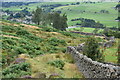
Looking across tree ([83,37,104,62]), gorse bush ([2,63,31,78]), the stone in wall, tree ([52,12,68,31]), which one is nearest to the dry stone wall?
the stone in wall

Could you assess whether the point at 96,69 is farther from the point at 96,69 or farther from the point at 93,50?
the point at 93,50

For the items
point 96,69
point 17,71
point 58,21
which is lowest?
point 17,71

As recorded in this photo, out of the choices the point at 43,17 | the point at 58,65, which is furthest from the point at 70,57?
the point at 43,17

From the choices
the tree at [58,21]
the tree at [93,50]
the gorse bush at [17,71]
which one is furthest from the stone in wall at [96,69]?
the tree at [58,21]

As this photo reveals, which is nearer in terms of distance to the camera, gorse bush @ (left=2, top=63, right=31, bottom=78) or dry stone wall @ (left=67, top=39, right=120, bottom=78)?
dry stone wall @ (left=67, top=39, right=120, bottom=78)

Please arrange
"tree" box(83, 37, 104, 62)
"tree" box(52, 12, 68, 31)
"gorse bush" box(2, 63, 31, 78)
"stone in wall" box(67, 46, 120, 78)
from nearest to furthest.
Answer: "stone in wall" box(67, 46, 120, 78) → "gorse bush" box(2, 63, 31, 78) → "tree" box(83, 37, 104, 62) → "tree" box(52, 12, 68, 31)

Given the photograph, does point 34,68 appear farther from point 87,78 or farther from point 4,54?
point 4,54

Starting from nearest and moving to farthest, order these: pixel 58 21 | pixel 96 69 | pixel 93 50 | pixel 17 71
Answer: pixel 96 69
pixel 17 71
pixel 93 50
pixel 58 21

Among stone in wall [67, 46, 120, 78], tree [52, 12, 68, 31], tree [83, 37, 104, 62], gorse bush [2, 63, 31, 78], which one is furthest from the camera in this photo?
tree [52, 12, 68, 31]

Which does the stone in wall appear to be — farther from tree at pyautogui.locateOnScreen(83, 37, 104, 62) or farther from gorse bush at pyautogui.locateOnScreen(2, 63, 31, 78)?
gorse bush at pyautogui.locateOnScreen(2, 63, 31, 78)

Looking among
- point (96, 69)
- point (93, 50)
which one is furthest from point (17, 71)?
point (93, 50)

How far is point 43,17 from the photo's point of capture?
9912 cm

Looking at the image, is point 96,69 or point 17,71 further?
point 17,71

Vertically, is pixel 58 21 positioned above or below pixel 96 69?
below
